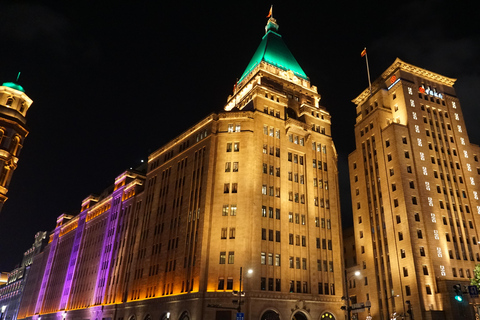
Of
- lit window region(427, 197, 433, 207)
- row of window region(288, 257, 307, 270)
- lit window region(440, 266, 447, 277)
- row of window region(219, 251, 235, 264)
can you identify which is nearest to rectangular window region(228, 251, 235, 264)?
row of window region(219, 251, 235, 264)

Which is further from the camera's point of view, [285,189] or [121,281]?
[121,281]

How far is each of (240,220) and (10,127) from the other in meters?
45.1

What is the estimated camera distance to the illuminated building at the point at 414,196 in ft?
243

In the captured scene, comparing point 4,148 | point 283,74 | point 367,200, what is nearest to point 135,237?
point 4,148

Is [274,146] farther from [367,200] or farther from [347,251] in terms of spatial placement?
[347,251]

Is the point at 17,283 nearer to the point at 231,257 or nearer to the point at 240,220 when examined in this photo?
the point at 231,257

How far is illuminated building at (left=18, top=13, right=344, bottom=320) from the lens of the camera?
58750 mm

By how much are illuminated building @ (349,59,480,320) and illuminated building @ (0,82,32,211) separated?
71848 millimetres

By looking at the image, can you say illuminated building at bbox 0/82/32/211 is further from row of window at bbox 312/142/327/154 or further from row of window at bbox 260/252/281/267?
row of window at bbox 312/142/327/154

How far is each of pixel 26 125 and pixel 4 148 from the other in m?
7.04

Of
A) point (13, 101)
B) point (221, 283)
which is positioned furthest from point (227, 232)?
point (13, 101)

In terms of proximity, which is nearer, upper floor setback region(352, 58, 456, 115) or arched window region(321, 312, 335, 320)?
arched window region(321, 312, 335, 320)

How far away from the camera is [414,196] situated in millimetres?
81875

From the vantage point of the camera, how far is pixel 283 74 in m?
86.1
